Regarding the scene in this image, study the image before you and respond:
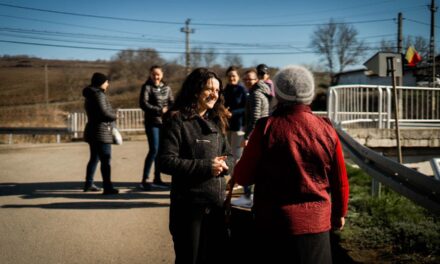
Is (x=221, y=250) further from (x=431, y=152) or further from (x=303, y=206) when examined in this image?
(x=431, y=152)

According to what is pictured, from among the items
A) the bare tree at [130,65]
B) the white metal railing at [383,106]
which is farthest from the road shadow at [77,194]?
the bare tree at [130,65]

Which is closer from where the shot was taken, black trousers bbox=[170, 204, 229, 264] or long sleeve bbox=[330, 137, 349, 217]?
long sleeve bbox=[330, 137, 349, 217]

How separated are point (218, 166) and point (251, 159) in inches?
14.5

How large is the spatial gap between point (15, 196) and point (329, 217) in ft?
19.8

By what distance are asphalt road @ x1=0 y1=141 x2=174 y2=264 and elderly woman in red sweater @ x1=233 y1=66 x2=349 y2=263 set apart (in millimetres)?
2056

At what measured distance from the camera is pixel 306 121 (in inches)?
91.5

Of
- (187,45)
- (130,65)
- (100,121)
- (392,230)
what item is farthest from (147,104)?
(130,65)

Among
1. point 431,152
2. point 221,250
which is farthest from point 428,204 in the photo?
point 431,152

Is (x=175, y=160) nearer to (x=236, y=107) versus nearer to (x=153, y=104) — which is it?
(x=236, y=107)

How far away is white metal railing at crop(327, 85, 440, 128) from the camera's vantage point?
12352 millimetres

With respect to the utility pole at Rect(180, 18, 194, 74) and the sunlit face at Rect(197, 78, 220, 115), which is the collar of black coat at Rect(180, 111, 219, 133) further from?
Result: the utility pole at Rect(180, 18, 194, 74)

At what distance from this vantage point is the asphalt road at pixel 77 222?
4.18m

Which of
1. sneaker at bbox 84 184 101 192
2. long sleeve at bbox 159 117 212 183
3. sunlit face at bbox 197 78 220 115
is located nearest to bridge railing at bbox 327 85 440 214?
sneaker at bbox 84 184 101 192

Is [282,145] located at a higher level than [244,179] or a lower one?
higher
